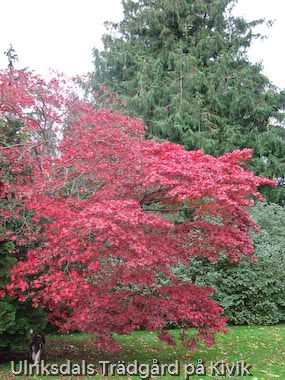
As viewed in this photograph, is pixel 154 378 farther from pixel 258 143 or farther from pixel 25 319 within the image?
pixel 258 143

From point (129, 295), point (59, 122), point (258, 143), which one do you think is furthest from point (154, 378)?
point (258, 143)

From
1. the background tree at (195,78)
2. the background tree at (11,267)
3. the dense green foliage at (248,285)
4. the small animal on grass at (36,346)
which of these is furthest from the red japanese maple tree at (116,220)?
the background tree at (195,78)

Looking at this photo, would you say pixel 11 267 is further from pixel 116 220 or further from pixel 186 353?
pixel 186 353

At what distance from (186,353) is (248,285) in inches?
153

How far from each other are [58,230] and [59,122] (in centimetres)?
236

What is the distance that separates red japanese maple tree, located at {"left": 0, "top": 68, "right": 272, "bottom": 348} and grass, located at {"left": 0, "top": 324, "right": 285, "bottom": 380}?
0.70 metres

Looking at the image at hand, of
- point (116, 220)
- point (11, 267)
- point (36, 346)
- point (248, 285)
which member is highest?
point (116, 220)

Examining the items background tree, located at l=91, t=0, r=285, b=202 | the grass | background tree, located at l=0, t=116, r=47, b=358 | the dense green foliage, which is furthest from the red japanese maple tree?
background tree, located at l=91, t=0, r=285, b=202

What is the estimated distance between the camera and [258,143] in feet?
50.8

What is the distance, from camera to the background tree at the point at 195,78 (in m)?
15.4

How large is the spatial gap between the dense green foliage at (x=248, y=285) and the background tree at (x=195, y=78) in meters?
5.10

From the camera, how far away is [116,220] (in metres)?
4.88

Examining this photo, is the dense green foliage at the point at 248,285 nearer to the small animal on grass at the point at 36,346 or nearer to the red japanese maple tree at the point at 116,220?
the red japanese maple tree at the point at 116,220

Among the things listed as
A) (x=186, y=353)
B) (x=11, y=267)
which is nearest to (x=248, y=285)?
(x=186, y=353)
